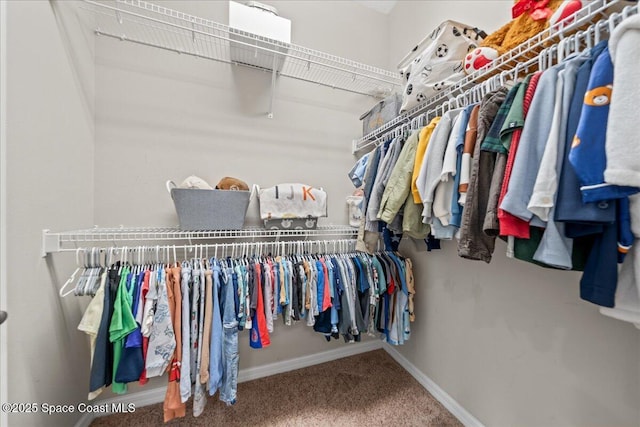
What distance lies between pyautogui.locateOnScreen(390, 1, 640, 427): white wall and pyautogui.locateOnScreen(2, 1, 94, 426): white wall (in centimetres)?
197

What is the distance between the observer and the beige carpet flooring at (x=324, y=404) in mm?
1342

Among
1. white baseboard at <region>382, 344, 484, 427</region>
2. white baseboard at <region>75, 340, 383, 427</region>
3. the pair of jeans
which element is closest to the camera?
the pair of jeans

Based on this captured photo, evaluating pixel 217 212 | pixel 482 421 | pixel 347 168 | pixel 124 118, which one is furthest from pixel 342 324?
pixel 124 118

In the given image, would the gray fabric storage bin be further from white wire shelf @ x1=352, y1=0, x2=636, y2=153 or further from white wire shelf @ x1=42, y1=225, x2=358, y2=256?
white wire shelf @ x1=352, y1=0, x2=636, y2=153

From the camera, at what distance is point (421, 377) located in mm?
1632

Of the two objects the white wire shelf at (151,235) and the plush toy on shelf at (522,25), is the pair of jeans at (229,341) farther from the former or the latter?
the plush toy on shelf at (522,25)

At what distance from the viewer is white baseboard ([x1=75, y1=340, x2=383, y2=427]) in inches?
55.6

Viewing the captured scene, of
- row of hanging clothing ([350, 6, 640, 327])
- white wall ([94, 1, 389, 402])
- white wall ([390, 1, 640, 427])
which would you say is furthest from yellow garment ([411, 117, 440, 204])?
white wall ([94, 1, 389, 402])

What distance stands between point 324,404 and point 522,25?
2.11 metres

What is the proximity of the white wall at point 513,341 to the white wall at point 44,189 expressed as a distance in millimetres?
1972

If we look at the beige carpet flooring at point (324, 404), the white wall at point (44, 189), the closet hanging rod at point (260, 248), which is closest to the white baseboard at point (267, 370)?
the beige carpet flooring at point (324, 404)

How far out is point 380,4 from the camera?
→ 2.04 meters

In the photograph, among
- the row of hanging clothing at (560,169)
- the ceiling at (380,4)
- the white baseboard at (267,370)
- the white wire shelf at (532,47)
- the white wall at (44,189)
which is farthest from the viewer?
the ceiling at (380,4)

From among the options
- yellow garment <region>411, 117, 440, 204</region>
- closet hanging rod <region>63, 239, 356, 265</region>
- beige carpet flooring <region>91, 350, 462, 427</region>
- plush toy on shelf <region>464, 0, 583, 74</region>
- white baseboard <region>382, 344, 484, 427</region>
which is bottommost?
beige carpet flooring <region>91, 350, 462, 427</region>
